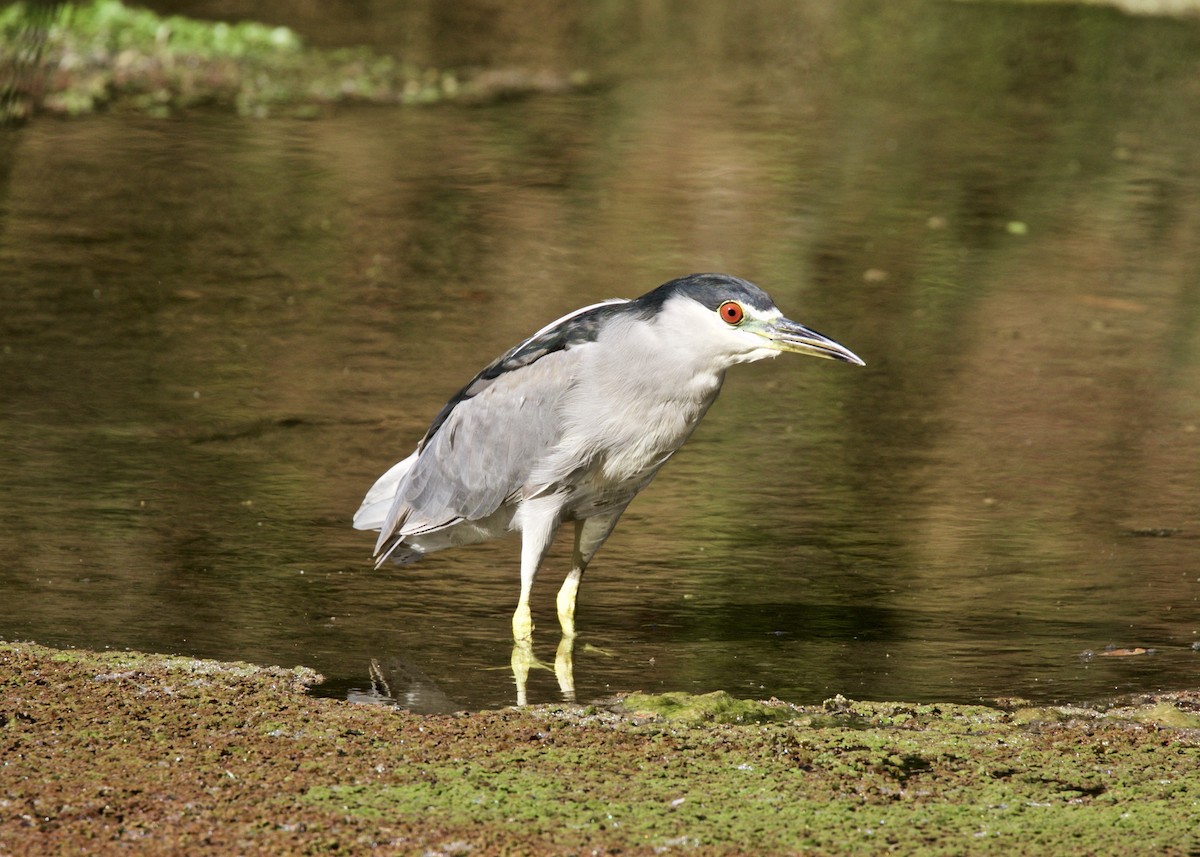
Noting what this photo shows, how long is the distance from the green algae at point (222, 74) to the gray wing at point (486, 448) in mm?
9598

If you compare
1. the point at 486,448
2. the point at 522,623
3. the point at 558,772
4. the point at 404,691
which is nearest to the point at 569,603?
the point at 522,623

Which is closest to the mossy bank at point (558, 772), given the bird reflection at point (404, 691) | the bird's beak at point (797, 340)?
the bird reflection at point (404, 691)

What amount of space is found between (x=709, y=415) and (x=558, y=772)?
13.1 ft

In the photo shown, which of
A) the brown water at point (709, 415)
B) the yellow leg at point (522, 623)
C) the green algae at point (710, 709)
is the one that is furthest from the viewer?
the brown water at point (709, 415)

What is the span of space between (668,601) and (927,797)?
1765 mm

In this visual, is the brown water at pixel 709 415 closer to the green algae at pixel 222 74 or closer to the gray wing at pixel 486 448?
the gray wing at pixel 486 448

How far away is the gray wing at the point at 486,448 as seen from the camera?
592 centimetres

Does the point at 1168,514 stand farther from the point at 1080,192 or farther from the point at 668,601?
the point at 1080,192

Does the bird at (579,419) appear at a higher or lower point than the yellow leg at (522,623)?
higher

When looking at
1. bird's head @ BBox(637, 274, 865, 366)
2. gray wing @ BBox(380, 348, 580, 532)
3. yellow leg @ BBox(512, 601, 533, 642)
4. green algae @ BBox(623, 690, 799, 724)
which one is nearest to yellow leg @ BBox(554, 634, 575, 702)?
yellow leg @ BBox(512, 601, 533, 642)

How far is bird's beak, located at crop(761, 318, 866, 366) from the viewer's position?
5668mm

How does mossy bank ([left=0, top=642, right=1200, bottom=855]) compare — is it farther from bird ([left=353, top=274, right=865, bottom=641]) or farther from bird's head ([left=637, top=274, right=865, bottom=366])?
bird's head ([left=637, top=274, right=865, bottom=366])

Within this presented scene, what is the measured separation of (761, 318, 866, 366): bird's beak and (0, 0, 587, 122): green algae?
10.3m

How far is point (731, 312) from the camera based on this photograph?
5660 mm
